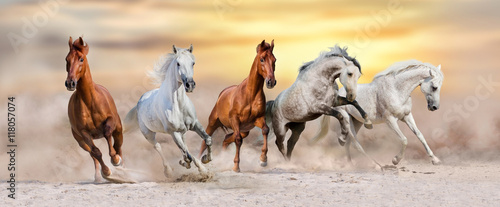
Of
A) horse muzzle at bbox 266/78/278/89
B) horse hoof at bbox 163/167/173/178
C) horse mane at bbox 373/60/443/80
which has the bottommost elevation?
horse hoof at bbox 163/167/173/178

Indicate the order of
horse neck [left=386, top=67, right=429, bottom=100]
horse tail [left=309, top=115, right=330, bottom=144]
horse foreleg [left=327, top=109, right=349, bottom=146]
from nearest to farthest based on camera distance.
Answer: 1. horse foreleg [left=327, top=109, right=349, bottom=146]
2. horse neck [left=386, top=67, right=429, bottom=100]
3. horse tail [left=309, top=115, right=330, bottom=144]

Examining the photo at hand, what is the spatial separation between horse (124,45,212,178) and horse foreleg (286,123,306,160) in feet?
7.41

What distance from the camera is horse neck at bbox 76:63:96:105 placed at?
11.6 m

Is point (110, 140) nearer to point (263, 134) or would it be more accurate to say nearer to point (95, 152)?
point (95, 152)

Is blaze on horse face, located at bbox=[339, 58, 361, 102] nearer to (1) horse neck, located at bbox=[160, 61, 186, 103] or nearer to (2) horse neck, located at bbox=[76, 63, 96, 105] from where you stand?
(1) horse neck, located at bbox=[160, 61, 186, 103]

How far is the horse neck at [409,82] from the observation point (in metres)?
14.6

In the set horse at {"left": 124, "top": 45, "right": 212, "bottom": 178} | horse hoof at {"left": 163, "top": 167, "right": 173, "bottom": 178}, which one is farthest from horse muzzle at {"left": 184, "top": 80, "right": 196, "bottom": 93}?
horse hoof at {"left": 163, "top": 167, "right": 173, "bottom": 178}

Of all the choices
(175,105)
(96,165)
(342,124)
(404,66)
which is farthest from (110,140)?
(404,66)

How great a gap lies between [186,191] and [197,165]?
2.61 feet

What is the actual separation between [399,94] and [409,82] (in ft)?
0.97

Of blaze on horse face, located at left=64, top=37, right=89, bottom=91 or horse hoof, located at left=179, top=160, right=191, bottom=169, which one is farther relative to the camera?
horse hoof, located at left=179, top=160, right=191, bottom=169

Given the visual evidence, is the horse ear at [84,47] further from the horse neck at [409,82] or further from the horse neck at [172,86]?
the horse neck at [409,82]

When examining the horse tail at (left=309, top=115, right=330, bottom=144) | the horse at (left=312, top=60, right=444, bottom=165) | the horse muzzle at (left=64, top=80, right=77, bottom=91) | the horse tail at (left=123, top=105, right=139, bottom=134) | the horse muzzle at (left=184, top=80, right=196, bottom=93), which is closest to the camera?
the horse muzzle at (left=64, top=80, right=77, bottom=91)

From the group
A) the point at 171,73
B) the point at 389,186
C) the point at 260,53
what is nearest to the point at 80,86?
the point at 171,73
